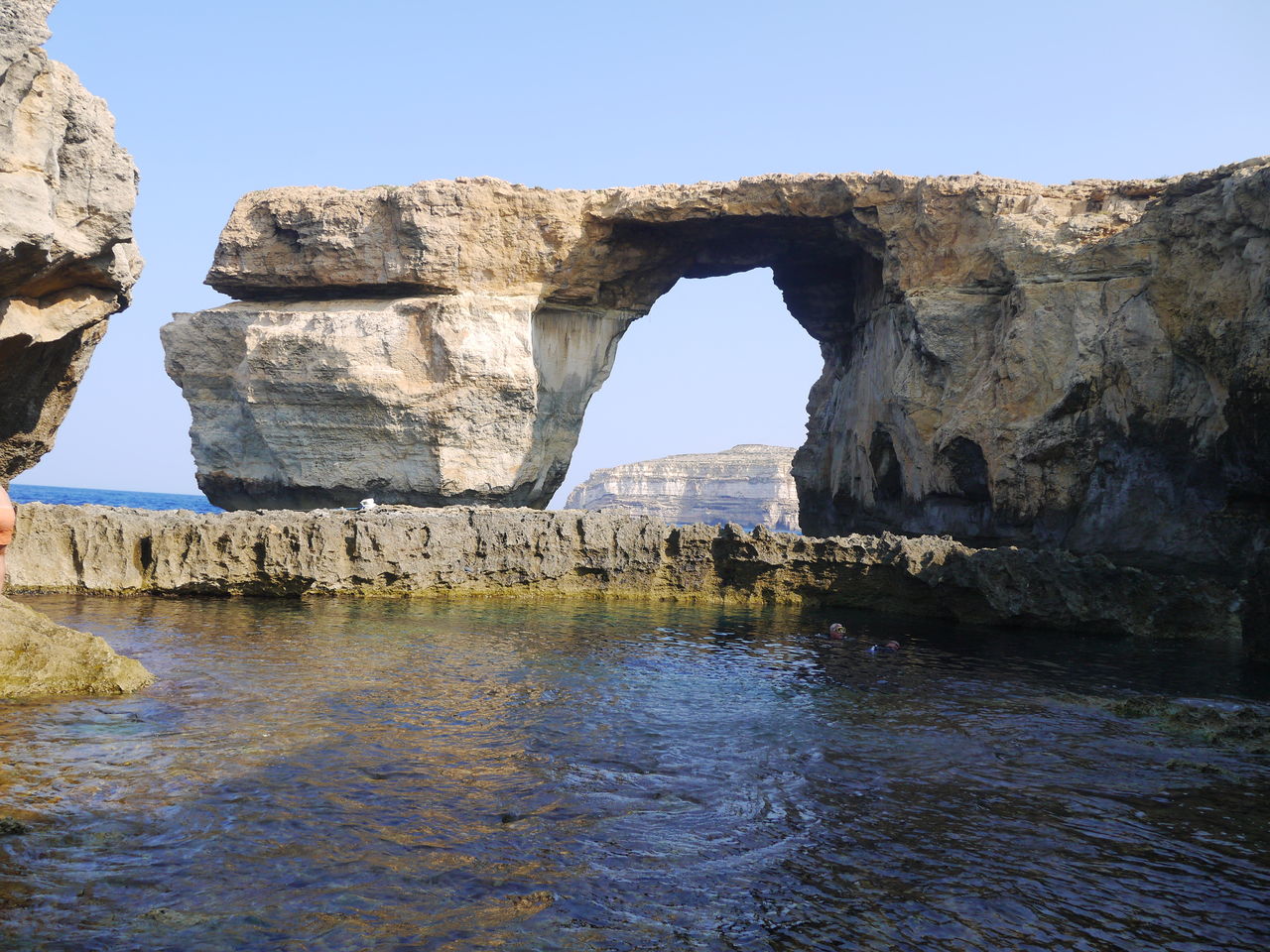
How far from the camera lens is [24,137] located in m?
10.6

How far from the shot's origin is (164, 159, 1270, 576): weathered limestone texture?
63.9ft

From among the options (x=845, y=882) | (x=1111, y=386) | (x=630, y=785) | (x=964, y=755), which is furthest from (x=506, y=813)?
(x=1111, y=386)

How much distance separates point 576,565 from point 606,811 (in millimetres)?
13127

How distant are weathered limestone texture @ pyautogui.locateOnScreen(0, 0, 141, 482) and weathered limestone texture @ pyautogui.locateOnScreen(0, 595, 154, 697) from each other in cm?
387

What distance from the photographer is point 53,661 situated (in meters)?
9.51

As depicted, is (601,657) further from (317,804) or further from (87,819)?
(87,819)

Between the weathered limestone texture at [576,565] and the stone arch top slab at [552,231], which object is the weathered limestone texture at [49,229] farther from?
the stone arch top slab at [552,231]

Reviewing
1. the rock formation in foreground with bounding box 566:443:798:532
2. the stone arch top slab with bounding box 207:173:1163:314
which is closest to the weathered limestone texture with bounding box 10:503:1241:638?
the stone arch top slab with bounding box 207:173:1163:314

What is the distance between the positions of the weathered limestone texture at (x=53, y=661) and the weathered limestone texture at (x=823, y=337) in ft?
54.8

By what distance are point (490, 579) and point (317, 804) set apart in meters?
12.7

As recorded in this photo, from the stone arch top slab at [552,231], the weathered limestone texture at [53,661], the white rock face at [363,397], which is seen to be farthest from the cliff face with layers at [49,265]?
the stone arch top slab at [552,231]

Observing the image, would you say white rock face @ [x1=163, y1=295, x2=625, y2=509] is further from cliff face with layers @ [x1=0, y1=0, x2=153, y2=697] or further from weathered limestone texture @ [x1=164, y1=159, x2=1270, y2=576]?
cliff face with layers @ [x1=0, y1=0, x2=153, y2=697]

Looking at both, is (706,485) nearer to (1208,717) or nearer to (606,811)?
(1208,717)

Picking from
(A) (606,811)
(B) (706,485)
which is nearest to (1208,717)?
(A) (606,811)
